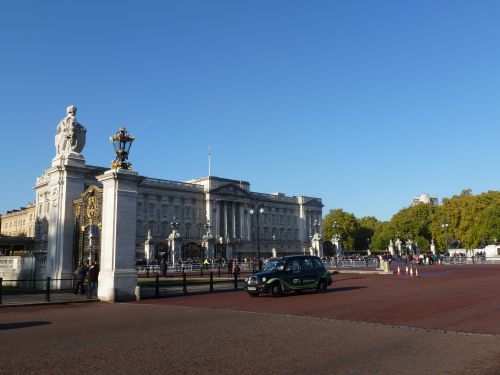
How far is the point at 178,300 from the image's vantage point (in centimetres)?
1897

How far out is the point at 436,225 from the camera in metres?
106

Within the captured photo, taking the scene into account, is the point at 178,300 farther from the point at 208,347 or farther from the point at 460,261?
the point at 460,261

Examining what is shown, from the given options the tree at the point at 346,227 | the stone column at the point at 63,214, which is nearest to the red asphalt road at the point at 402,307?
the stone column at the point at 63,214

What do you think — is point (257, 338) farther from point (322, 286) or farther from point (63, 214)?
point (63, 214)

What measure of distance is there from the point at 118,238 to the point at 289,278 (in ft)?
23.9

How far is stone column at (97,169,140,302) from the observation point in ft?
60.6

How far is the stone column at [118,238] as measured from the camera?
18.5 meters

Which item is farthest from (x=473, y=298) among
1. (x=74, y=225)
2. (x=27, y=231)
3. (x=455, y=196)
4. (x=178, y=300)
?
(x=27, y=231)

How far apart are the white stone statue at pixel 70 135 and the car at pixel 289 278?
33.6 ft

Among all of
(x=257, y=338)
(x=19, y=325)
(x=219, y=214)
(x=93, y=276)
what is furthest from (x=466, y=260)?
(x=19, y=325)

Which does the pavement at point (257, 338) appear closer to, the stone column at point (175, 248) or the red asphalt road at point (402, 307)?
the red asphalt road at point (402, 307)

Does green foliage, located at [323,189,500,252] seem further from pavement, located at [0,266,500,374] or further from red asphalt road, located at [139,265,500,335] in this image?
pavement, located at [0,266,500,374]

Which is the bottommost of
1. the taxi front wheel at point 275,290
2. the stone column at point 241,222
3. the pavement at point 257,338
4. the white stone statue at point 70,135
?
the pavement at point 257,338

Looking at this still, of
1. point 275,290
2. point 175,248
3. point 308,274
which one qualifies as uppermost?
point 175,248
